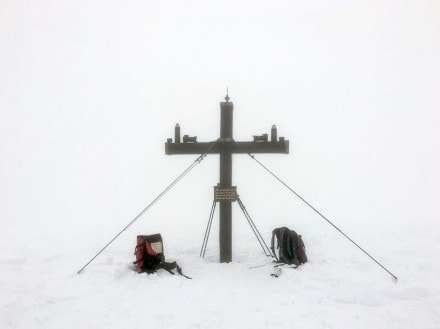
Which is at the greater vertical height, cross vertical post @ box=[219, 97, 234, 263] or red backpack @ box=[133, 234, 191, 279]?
cross vertical post @ box=[219, 97, 234, 263]

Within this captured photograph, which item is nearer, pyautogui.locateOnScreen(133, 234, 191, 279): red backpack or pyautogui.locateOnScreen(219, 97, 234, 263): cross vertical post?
pyautogui.locateOnScreen(133, 234, 191, 279): red backpack

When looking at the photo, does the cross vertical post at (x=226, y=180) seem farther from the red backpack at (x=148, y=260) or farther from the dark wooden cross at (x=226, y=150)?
the red backpack at (x=148, y=260)

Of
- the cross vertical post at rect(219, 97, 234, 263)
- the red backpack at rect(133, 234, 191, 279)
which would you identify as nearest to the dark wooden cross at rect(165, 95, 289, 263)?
the cross vertical post at rect(219, 97, 234, 263)

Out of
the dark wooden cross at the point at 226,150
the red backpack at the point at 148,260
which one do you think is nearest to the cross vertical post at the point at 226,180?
the dark wooden cross at the point at 226,150

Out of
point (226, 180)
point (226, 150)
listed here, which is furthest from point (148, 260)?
point (226, 150)

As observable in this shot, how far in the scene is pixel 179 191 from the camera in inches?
979

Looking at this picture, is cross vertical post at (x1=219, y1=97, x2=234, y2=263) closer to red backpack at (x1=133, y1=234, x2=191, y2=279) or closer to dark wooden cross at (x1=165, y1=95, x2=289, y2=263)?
dark wooden cross at (x1=165, y1=95, x2=289, y2=263)

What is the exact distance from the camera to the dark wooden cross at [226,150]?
8.27 m

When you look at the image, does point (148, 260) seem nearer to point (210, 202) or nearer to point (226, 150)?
point (226, 150)

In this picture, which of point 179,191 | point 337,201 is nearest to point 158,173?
point 179,191

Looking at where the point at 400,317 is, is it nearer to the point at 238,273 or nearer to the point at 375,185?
the point at 238,273

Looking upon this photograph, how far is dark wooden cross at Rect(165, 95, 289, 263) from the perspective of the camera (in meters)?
8.27

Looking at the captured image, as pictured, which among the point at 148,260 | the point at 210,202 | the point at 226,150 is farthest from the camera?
the point at 210,202

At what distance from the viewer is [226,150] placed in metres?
8.38
